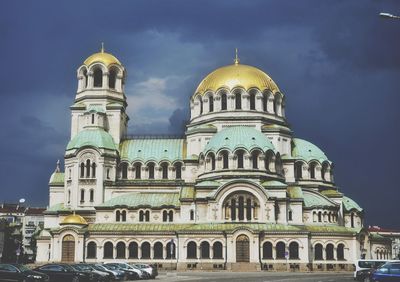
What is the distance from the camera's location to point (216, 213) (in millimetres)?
75375

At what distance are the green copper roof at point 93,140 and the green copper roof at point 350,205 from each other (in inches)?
1243

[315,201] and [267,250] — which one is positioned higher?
[315,201]

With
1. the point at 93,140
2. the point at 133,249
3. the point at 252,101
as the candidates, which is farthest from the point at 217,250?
the point at 252,101

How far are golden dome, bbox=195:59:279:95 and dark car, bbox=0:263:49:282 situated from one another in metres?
51.5

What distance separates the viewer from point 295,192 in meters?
79.1

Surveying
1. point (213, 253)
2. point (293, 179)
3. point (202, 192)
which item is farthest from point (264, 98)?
point (213, 253)

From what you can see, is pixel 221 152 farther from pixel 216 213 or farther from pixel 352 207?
pixel 352 207

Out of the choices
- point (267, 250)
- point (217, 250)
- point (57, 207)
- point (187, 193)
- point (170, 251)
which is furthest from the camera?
point (57, 207)

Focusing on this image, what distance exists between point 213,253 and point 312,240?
1161cm

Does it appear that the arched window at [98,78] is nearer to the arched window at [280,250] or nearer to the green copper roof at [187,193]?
the green copper roof at [187,193]

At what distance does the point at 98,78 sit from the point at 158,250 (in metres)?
27.7

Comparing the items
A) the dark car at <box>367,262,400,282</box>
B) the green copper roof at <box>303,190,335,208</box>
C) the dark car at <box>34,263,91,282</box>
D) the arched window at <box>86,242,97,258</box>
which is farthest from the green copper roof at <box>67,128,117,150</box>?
the dark car at <box>367,262,400,282</box>

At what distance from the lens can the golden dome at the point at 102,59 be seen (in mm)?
89375

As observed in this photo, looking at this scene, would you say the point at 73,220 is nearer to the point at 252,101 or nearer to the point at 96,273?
the point at 252,101
